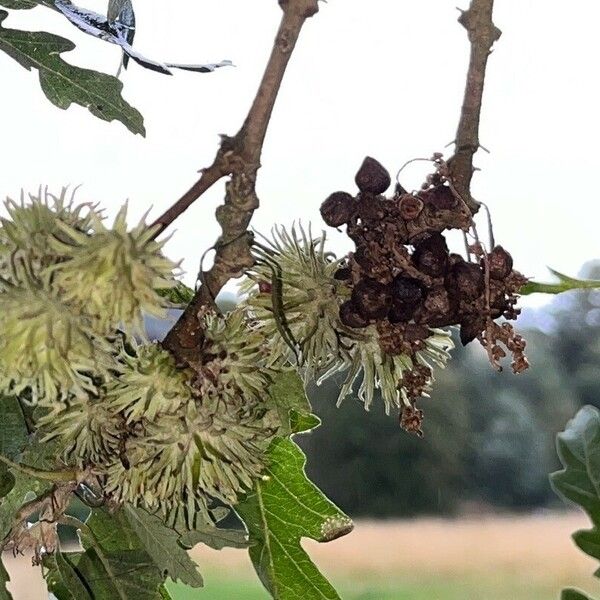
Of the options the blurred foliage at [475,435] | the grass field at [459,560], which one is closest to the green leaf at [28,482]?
the blurred foliage at [475,435]

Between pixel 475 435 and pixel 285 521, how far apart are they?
97 cm

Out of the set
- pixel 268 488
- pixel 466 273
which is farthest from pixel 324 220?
pixel 268 488

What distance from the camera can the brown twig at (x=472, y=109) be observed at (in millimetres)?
451

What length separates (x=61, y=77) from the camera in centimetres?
55

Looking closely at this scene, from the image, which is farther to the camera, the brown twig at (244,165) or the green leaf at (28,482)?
the green leaf at (28,482)

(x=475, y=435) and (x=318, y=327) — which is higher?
(x=475, y=435)

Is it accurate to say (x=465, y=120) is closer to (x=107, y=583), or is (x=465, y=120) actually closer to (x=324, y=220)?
(x=324, y=220)

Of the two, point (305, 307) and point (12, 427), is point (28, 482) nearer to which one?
point (12, 427)

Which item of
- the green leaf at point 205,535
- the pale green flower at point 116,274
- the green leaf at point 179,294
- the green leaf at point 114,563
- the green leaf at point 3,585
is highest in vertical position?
the green leaf at point 179,294

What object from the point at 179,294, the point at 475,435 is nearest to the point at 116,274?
the point at 179,294

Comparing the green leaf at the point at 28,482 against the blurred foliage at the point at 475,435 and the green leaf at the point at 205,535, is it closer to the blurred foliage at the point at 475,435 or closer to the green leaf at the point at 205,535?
the green leaf at the point at 205,535

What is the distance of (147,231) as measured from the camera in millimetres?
381

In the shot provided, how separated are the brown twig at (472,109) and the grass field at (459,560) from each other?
1076mm

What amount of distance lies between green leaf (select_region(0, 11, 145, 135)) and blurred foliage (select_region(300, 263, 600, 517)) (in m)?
0.86
